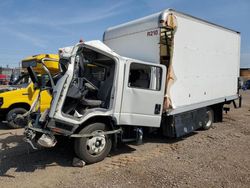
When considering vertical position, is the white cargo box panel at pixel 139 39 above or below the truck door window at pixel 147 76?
above

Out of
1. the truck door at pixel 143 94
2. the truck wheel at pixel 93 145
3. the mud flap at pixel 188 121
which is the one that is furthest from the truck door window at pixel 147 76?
the truck wheel at pixel 93 145

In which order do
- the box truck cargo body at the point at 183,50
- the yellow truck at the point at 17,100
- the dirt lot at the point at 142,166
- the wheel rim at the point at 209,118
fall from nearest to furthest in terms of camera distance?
1. the dirt lot at the point at 142,166
2. the box truck cargo body at the point at 183,50
3. the yellow truck at the point at 17,100
4. the wheel rim at the point at 209,118

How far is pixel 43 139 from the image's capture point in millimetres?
4953

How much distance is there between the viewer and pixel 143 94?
5.96 m

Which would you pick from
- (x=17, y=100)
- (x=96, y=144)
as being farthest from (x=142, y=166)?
(x=17, y=100)

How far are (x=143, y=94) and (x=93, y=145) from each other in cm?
162

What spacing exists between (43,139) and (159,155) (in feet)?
8.90

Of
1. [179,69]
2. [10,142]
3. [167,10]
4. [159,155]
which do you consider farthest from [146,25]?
[10,142]

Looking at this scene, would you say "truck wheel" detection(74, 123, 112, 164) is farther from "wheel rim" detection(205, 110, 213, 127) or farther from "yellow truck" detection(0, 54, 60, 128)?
"wheel rim" detection(205, 110, 213, 127)

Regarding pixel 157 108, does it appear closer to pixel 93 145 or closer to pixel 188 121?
pixel 188 121

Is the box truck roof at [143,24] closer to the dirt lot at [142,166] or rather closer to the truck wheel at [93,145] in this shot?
the truck wheel at [93,145]

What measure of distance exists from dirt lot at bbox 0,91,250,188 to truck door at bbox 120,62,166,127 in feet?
2.90

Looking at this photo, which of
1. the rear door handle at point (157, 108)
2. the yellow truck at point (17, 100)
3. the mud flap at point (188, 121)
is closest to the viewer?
the rear door handle at point (157, 108)

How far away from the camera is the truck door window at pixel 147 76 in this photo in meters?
6.22
